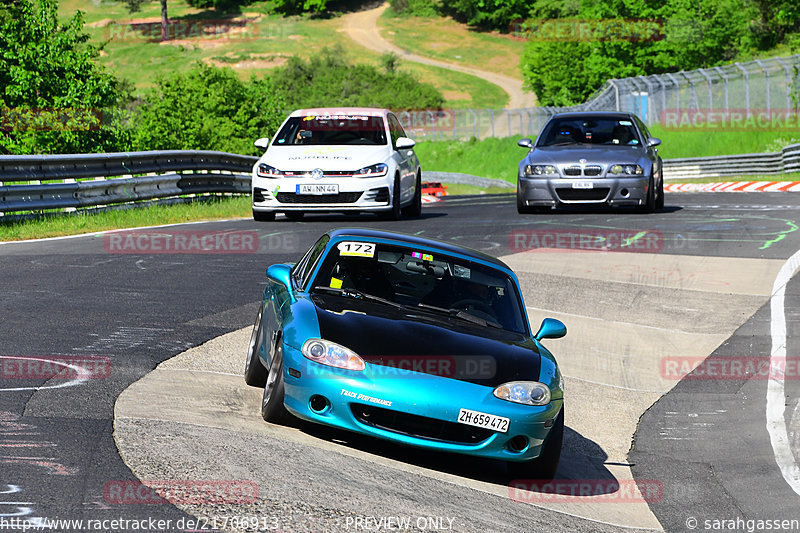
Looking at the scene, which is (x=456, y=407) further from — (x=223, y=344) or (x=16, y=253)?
(x=16, y=253)

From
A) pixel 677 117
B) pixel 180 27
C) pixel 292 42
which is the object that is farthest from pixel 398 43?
pixel 677 117

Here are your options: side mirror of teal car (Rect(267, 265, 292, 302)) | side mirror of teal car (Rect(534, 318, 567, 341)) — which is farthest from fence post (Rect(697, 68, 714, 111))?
side mirror of teal car (Rect(267, 265, 292, 302))

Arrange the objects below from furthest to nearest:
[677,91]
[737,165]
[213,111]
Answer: [677,91], [213,111], [737,165]

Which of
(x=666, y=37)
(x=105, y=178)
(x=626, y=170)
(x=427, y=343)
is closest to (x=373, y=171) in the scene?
(x=626, y=170)

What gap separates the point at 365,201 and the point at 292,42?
353ft

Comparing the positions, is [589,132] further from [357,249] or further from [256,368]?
[256,368]

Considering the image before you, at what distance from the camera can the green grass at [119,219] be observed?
15.8m

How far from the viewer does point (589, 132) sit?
63.5 feet

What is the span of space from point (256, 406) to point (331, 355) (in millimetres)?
1148

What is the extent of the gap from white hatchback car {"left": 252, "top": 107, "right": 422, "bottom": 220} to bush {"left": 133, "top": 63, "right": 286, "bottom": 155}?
64.7 feet

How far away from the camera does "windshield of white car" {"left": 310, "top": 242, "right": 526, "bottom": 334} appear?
7336mm

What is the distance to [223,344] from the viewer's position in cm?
900

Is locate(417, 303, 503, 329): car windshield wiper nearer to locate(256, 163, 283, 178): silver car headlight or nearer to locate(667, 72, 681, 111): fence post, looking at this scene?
locate(256, 163, 283, 178): silver car headlight

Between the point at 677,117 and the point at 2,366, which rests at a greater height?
the point at 2,366
